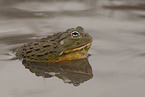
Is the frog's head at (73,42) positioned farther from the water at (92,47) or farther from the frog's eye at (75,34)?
the water at (92,47)

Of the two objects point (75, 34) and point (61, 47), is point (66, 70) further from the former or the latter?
point (75, 34)

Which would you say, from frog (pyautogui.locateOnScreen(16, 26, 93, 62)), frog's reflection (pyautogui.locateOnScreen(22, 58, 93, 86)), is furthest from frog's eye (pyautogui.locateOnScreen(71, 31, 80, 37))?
frog's reflection (pyautogui.locateOnScreen(22, 58, 93, 86))

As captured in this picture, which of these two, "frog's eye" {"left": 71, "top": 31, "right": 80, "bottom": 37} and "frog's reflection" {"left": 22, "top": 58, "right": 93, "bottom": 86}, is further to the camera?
"frog's eye" {"left": 71, "top": 31, "right": 80, "bottom": 37}

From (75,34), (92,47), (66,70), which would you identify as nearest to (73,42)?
(75,34)

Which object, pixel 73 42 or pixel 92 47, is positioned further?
pixel 92 47

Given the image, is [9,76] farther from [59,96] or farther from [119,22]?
[119,22]

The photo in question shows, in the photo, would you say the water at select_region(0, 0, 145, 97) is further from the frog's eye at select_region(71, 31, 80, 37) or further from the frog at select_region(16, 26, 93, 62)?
the frog's eye at select_region(71, 31, 80, 37)

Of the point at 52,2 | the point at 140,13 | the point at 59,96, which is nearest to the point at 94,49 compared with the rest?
the point at 59,96

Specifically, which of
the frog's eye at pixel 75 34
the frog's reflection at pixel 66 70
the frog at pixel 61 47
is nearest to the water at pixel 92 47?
the frog's reflection at pixel 66 70

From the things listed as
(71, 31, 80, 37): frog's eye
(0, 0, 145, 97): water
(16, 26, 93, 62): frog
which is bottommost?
(0, 0, 145, 97): water
